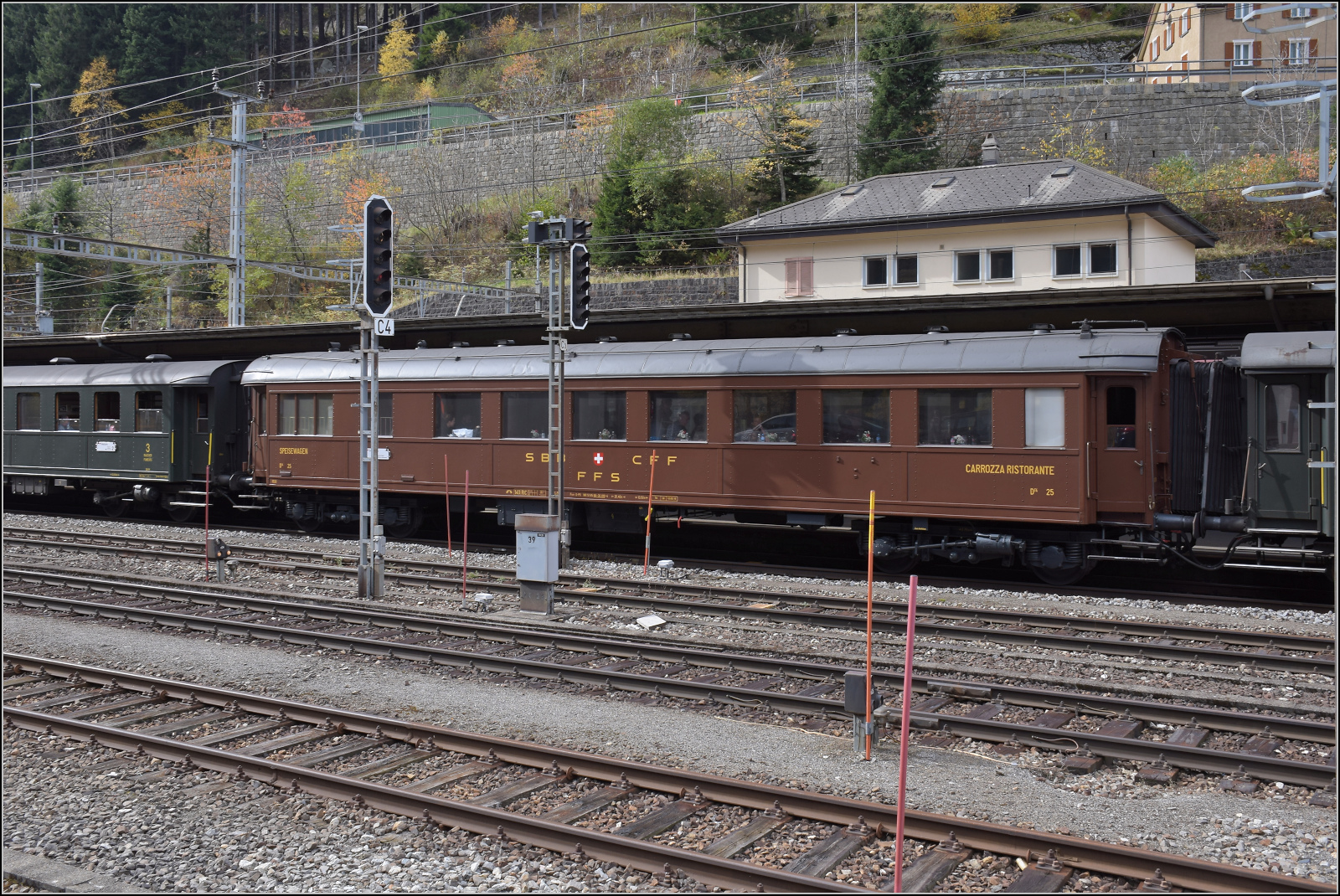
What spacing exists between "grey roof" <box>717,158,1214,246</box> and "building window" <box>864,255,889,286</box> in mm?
1205

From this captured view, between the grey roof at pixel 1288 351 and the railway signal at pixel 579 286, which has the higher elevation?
the railway signal at pixel 579 286

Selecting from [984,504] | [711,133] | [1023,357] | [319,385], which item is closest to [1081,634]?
[984,504]

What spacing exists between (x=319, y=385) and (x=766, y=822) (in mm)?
16471

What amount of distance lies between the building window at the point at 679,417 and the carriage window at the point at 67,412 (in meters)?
15.1

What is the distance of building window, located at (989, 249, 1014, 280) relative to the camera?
3200 centimetres

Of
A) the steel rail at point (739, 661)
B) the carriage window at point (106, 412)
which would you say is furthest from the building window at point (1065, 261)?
the carriage window at point (106, 412)

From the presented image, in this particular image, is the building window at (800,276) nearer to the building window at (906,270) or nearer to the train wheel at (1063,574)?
the building window at (906,270)

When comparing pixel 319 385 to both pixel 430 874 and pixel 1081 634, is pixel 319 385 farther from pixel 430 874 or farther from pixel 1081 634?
pixel 430 874

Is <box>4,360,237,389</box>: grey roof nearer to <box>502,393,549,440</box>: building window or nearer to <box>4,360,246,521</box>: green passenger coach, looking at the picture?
<box>4,360,246,521</box>: green passenger coach

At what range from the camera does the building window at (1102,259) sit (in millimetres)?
30594

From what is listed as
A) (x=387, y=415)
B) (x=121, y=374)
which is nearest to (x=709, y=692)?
(x=387, y=415)

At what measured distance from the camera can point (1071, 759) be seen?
7.70 metres

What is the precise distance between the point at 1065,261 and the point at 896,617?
72.7 feet

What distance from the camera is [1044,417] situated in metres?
14.3
